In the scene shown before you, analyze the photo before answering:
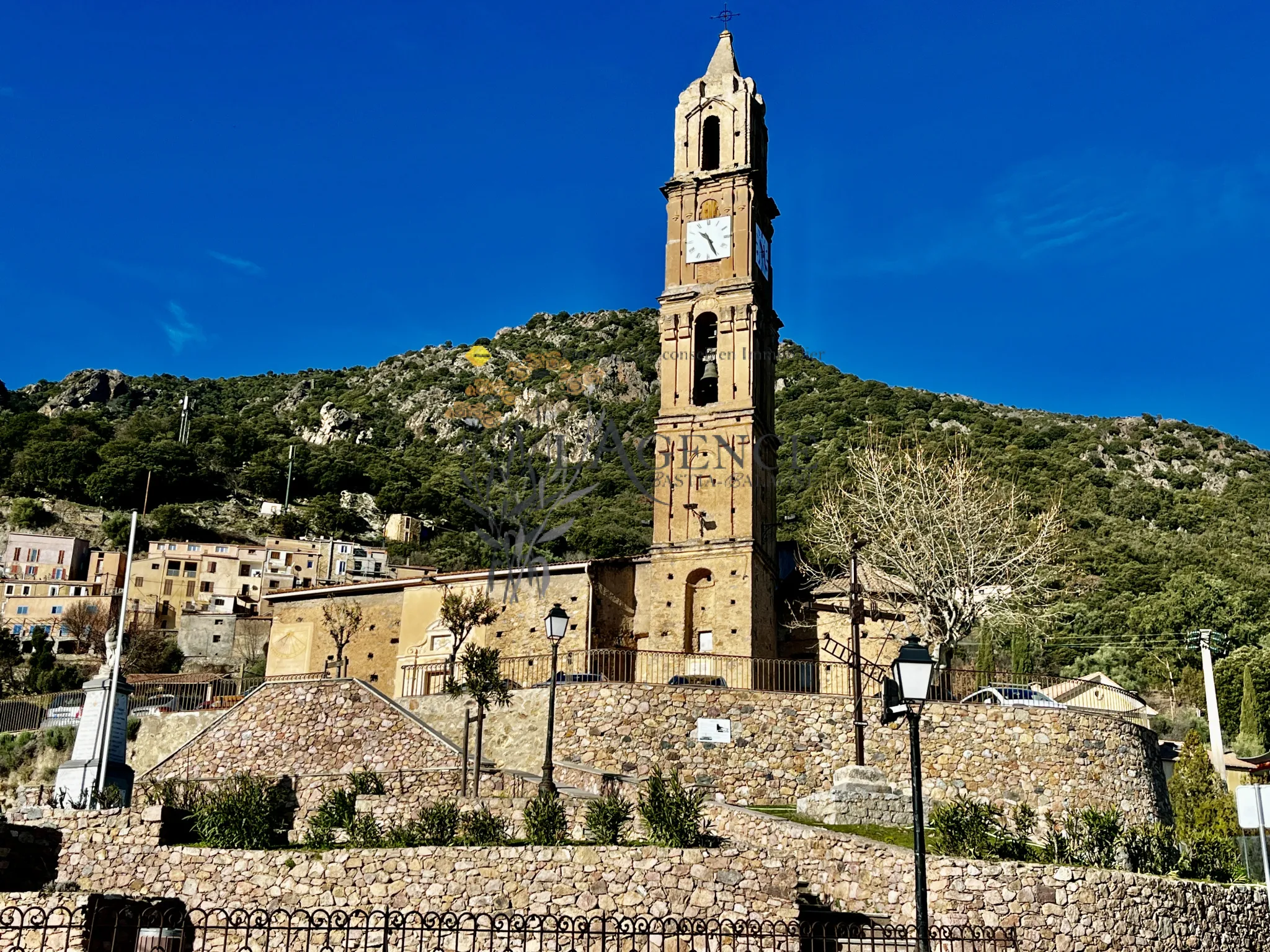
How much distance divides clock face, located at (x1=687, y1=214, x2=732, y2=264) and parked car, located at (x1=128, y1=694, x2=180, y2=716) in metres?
22.3

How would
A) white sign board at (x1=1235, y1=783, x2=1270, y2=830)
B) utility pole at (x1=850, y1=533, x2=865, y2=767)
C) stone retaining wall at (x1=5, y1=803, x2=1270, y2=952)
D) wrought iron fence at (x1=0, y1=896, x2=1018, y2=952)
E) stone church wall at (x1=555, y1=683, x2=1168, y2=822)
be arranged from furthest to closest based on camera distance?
stone church wall at (x1=555, y1=683, x2=1168, y2=822)
utility pole at (x1=850, y1=533, x2=865, y2=767)
stone retaining wall at (x1=5, y1=803, x2=1270, y2=952)
wrought iron fence at (x1=0, y1=896, x2=1018, y2=952)
white sign board at (x1=1235, y1=783, x2=1270, y2=830)

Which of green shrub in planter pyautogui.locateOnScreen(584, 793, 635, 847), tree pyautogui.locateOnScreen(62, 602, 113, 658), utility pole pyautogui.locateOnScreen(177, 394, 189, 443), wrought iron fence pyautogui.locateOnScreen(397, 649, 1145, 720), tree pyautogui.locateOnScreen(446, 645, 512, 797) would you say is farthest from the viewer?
utility pole pyautogui.locateOnScreen(177, 394, 189, 443)

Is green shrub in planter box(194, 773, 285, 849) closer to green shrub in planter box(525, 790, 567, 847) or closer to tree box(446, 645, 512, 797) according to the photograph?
tree box(446, 645, 512, 797)

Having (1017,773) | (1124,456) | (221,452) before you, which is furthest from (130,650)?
(1124,456)

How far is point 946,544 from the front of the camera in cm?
3744

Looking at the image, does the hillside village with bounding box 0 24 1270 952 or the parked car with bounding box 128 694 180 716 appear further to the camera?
the parked car with bounding box 128 694 180 716

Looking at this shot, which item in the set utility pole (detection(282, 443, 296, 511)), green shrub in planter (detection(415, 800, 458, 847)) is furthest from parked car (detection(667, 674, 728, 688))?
utility pole (detection(282, 443, 296, 511))

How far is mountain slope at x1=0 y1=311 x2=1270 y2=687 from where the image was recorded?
58.7 metres

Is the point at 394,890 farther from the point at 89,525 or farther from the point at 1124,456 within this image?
the point at 89,525

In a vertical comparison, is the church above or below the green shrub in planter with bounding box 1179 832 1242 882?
above

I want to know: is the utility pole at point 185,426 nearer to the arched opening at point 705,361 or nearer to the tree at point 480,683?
the arched opening at point 705,361

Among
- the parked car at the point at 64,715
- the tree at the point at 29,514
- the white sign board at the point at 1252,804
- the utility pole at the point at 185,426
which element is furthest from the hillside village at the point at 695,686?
the utility pole at the point at 185,426

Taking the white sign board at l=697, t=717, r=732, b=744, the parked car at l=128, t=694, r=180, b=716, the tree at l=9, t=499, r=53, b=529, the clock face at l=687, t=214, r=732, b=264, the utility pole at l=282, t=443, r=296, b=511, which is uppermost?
the utility pole at l=282, t=443, r=296, b=511

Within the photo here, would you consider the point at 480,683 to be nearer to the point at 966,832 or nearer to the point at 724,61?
the point at 966,832
